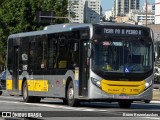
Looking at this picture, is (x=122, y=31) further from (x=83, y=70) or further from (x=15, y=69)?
(x=15, y=69)

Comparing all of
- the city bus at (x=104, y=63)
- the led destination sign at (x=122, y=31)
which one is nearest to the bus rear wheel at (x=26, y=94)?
the city bus at (x=104, y=63)

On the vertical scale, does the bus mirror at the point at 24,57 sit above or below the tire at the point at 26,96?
above

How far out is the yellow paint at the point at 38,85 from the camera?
1026 inches

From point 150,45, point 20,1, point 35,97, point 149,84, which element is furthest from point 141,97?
point 20,1

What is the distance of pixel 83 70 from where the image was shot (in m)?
22.7

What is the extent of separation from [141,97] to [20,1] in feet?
134

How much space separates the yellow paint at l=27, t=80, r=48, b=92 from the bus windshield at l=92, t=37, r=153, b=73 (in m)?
4.40

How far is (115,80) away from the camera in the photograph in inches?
875

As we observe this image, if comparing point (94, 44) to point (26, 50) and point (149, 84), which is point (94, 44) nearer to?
point (149, 84)

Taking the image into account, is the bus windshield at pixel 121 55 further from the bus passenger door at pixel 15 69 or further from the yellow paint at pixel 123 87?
the bus passenger door at pixel 15 69

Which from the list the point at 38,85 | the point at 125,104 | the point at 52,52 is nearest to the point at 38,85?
the point at 38,85

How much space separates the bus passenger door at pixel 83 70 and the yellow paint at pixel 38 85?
137 inches

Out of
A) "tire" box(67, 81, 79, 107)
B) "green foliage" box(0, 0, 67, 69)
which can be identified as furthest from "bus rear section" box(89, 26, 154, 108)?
"green foliage" box(0, 0, 67, 69)

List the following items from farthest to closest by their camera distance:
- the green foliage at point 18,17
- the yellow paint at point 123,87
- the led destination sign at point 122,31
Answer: the green foliage at point 18,17 → the led destination sign at point 122,31 → the yellow paint at point 123,87
